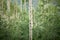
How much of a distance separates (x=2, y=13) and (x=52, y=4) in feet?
3.20

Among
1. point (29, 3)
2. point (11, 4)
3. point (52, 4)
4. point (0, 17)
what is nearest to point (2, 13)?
point (0, 17)

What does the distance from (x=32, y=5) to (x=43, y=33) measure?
1.89ft

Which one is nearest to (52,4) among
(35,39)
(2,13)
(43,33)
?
(43,33)

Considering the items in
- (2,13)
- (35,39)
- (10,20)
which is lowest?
(35,39)

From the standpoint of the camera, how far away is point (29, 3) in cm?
194

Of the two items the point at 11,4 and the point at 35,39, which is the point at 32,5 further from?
the point at 35,39

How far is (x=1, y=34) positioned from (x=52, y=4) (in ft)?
3.74

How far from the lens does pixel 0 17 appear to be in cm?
195

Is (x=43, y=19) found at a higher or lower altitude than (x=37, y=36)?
higher

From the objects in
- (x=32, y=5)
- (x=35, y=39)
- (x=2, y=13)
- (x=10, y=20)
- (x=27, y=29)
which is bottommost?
(x=35, y=39)

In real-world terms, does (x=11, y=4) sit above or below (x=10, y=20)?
above

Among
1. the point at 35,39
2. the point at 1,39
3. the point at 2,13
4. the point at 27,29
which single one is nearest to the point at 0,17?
the point at 2,13

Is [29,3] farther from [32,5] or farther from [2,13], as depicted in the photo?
[2,13]

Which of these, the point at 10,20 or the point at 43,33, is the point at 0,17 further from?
the point at 43,33
